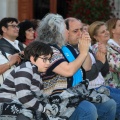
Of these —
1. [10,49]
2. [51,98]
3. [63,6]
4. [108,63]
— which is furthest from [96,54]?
[63,6]

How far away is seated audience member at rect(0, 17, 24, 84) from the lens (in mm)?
5539

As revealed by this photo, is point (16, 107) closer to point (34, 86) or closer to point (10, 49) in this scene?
point (34, 86)

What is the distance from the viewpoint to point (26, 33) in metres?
6.72

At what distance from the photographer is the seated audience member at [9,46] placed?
5539 millimetres

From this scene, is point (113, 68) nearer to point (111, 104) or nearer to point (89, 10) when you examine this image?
point (111, 104)

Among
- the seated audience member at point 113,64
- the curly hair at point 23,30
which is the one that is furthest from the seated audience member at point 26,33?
the seated audience member at point 113,64

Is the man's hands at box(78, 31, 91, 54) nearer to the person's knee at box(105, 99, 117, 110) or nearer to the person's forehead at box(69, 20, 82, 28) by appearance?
the person's forehead at box(69, 20, 82, 28)

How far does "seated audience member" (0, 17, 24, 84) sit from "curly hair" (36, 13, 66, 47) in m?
0.70

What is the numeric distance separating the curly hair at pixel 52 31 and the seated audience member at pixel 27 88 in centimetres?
39

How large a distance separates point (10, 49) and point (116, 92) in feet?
4.52

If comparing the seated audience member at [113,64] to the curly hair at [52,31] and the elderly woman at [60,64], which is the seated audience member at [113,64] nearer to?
the elderly woman at [60,64]

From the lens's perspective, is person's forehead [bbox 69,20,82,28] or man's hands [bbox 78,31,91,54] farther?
person's forehead [bbox 69,20,82,28]

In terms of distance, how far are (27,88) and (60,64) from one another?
55 centimetres

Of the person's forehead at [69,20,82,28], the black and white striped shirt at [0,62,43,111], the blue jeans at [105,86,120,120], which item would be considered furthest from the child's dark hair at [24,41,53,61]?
the blue jeans at [105,86,120,120]
